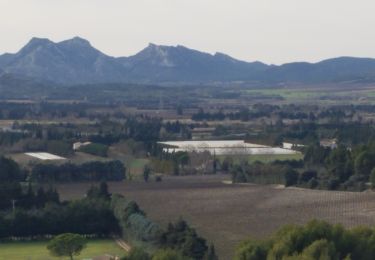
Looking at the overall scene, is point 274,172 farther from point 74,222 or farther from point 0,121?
point 0,121

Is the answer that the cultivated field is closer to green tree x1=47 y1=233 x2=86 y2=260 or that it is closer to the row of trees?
the row of trees

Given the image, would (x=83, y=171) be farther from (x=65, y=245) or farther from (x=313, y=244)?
(x=313, y=244)

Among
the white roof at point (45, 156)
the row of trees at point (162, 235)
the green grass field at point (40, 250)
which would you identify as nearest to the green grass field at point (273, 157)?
the white roof at point (45, 156)

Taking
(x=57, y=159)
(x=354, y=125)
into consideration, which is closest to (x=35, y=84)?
(x=354, y=125)

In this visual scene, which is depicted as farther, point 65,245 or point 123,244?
point 123,244

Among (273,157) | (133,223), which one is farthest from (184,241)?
(273,157)

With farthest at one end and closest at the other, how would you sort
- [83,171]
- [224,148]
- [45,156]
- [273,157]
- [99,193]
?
[224,148]
[273,157]
[45,156]
[83,171]
[99,193]

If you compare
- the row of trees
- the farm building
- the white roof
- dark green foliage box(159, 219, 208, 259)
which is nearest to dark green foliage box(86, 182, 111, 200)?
the row of trees
